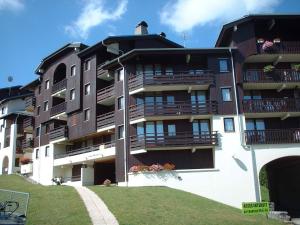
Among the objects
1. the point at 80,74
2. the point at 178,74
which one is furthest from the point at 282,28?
the point at 80,74

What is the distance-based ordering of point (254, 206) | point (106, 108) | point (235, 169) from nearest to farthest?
point (254, 206)
point (235, 169)
point (106, 108)

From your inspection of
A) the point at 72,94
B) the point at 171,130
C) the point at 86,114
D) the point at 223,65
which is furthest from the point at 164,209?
the point at 72,94

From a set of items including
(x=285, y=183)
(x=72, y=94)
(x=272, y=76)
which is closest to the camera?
(x=272, y=76)

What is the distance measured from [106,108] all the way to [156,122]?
26.6 feet

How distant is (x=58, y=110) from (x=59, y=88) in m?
2.76

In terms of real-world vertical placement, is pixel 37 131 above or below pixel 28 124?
below

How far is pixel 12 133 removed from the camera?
57312mm

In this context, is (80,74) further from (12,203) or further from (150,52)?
(12,203)

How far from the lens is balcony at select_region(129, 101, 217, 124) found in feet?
119

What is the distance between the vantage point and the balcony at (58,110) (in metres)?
46.8

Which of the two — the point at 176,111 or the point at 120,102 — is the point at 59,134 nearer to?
the point at 120,102

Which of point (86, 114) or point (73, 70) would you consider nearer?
point (86, 114)

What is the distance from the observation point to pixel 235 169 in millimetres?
34375

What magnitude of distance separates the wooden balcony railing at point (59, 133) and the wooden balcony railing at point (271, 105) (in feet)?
69.1
